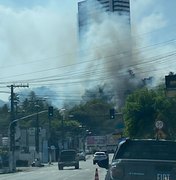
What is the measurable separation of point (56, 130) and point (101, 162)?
140 m

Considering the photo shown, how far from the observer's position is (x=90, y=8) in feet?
626

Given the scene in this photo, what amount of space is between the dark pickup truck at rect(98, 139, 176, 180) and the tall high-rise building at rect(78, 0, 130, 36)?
169740 millimetres

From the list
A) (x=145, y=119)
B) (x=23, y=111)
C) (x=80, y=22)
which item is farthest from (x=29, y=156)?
(x=80, y=22)

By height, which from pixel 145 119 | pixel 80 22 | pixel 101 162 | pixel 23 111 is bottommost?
pixel 101 162

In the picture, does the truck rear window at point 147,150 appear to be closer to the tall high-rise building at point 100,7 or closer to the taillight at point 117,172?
the taillight at point 117,172

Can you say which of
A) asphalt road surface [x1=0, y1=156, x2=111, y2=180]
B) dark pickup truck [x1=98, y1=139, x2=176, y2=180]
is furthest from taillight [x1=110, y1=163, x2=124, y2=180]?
asphalt road surface [x1=0, y1=156, x2=111, y2=180]

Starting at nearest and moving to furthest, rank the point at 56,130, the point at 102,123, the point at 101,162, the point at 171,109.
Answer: the point at 101,162 → the point at 171,109 → the point at 56,130 → the point at 102,123

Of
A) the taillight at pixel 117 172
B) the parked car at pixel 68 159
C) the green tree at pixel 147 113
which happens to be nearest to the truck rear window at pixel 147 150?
the taillight at pixel 117 172

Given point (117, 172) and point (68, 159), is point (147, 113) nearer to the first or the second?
point (68, 159)

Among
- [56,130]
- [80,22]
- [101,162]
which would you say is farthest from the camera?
[80,22]

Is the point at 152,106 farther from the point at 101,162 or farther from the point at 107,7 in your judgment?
the point at 107,7

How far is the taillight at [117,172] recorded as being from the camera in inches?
525

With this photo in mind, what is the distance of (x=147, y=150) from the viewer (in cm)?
1434

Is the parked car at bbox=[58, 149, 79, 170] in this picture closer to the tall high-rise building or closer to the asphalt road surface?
the asphalt road surface
